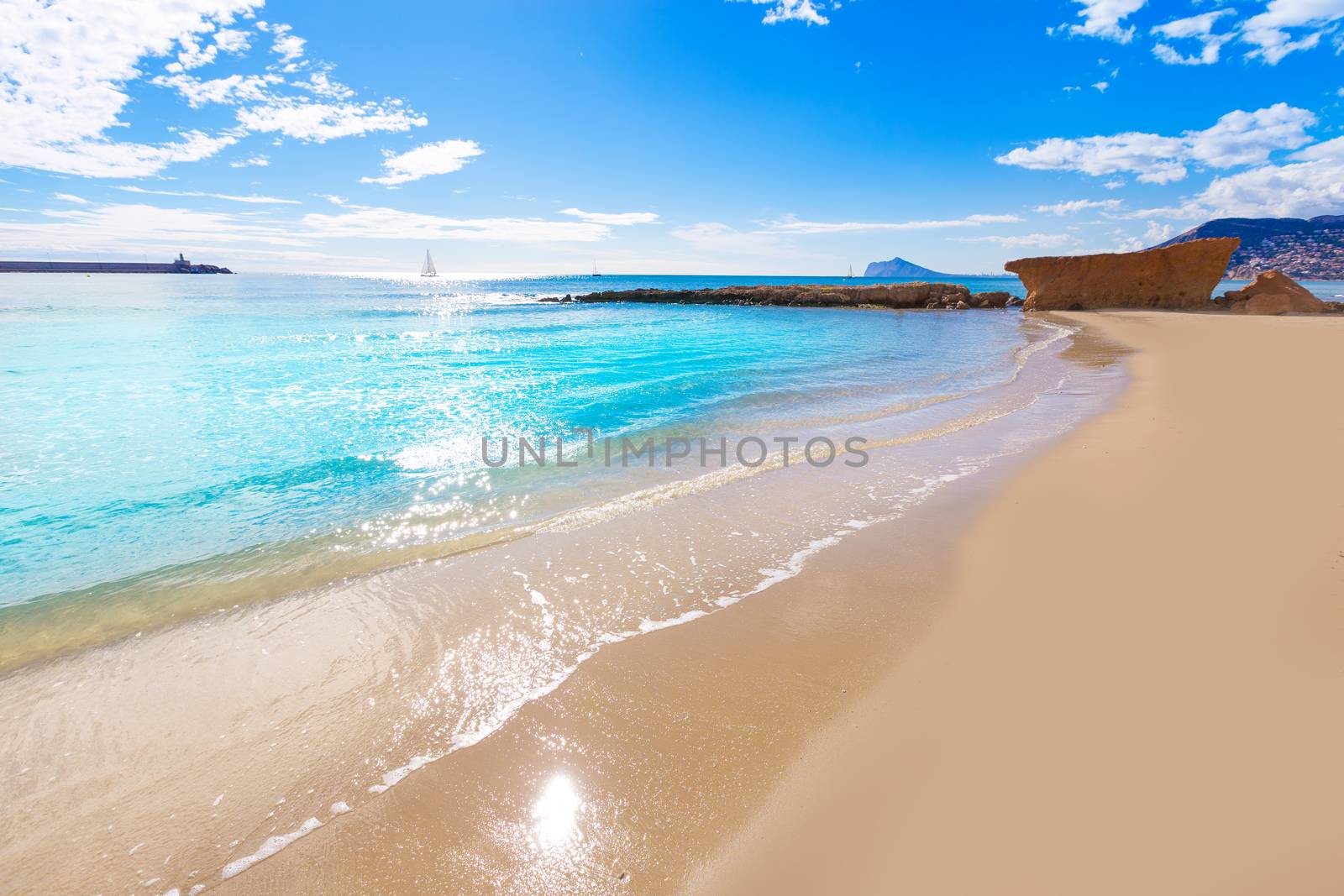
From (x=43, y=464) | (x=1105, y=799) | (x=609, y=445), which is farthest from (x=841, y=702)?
(x=43, y=464)

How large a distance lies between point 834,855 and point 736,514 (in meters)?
3.92

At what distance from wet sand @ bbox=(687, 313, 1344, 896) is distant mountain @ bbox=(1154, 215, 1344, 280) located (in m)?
123

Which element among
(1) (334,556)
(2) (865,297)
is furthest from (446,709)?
(2) (865,297)

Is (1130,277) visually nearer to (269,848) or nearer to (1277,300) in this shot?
(1277,300)

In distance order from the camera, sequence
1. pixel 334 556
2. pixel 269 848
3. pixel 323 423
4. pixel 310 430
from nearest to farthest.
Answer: pixel 269 848
pixel 334 556
pixel 310 430
pixel 323 423

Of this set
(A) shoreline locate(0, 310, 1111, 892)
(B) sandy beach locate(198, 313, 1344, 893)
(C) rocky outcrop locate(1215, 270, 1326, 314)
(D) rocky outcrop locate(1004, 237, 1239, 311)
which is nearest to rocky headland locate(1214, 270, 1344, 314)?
(C) rocky outcrop locate(1215, 270, 1326, 314)

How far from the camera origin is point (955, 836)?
227cm

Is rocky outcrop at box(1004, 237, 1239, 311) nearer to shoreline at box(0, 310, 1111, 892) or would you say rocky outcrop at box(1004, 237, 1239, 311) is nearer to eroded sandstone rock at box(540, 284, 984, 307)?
eroded sandstone rock at box(540, 284, 984, 307)

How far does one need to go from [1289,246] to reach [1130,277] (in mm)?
98506

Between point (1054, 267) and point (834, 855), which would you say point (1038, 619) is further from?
point (1054, 267)

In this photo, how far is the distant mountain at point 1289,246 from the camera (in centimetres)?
9288

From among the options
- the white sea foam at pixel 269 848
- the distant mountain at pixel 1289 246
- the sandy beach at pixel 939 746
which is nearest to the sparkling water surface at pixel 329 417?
the white sea foam at pixel 269 848

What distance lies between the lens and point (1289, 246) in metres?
96.9

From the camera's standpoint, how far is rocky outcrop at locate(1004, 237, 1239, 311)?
37531 mm
